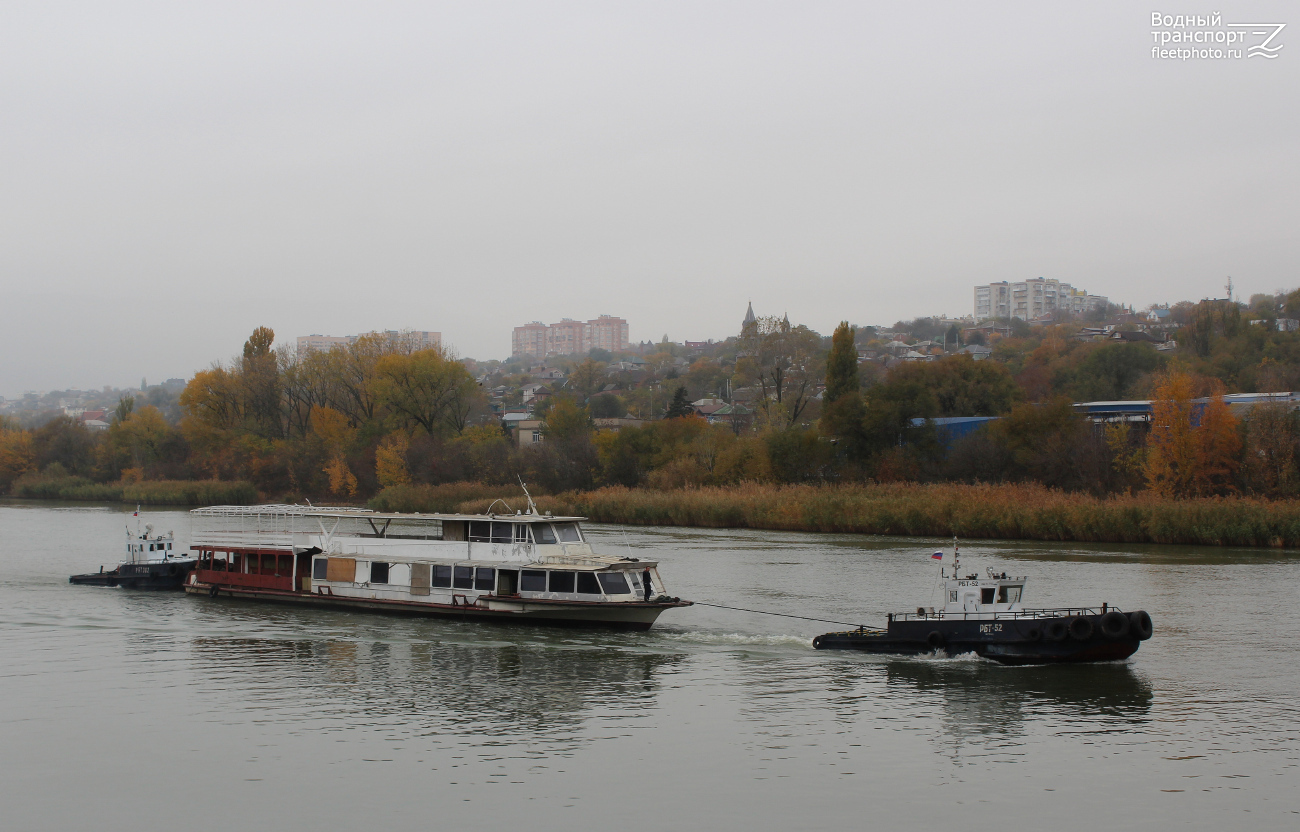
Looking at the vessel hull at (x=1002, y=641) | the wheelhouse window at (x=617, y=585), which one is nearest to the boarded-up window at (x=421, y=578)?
the wheelhouse window at (x=617, y=585)

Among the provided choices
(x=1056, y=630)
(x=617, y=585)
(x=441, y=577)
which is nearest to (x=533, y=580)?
(x=617, y=585)

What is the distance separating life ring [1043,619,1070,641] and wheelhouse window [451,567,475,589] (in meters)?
16.2

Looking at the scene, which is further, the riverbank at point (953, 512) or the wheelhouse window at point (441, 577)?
the riverbank at point (953, 512)

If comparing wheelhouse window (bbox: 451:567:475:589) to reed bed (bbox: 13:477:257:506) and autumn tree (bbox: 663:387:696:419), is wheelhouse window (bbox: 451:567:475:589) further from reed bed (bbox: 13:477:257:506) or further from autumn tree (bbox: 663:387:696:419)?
autumn tree (bbox: 663:387:696:419)

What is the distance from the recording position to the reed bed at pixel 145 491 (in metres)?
90.2

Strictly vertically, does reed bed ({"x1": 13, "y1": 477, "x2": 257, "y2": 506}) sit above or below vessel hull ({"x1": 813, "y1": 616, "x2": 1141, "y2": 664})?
above

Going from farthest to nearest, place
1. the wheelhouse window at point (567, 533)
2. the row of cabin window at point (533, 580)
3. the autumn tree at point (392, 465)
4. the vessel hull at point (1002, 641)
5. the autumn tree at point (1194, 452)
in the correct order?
the autumn tree at point (392, 465) → the autumn tree at point (1194, 452) → the wheelhouse window at point (567, 533) → the row of cabin window at point (533, 580) → the vessel hull at point (1002, 641)

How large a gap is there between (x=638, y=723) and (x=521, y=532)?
12206 millimetres

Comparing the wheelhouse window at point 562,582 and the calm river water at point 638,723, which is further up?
the wheelhouse window at point 562,582

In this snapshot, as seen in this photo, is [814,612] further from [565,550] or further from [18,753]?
[18,753]

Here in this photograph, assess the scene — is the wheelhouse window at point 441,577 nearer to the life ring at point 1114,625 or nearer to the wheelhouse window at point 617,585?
the wheelhouse window at point 617,585

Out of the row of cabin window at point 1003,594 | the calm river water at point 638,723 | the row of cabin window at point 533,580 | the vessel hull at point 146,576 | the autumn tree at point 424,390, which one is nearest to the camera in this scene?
the calm river water at point 638,723

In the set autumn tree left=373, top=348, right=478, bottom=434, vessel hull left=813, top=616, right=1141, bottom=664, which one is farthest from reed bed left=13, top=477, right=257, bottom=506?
vessel hull left=813, top=616, right=1141, bottom=664

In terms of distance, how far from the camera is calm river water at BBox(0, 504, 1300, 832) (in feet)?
55.0
